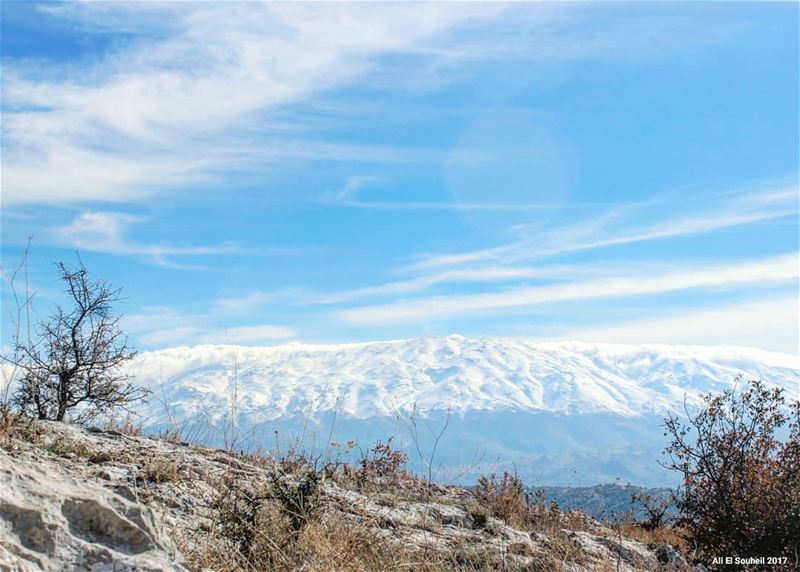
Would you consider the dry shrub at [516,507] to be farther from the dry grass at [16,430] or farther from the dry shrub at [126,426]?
the dry grass at [16,430]

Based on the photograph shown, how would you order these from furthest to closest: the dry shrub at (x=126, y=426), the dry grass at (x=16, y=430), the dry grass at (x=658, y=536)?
the dry grass at (x=658, y=536) < the dry shrub at (x=126, y=426) < the dry grass at (x=16, y=430)

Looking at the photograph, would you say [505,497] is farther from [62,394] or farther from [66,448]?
[62,394]

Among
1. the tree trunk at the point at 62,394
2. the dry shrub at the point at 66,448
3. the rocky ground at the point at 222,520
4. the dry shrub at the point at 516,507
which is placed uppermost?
the tree trunk at the point at 62,394

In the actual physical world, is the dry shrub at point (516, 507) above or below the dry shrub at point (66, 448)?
below

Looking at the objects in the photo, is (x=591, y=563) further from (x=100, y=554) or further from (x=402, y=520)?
(x=100, y=554)

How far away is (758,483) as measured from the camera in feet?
28.0

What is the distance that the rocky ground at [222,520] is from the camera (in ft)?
12.1

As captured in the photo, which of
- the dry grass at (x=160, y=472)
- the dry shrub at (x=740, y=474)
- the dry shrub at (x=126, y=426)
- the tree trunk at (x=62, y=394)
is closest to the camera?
the dry grass at (x=160, y=472)

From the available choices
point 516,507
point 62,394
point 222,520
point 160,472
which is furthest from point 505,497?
point 62,394

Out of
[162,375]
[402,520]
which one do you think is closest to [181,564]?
[402,520]

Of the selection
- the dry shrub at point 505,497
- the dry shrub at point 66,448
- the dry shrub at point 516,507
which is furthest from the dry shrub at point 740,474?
the dry shrub at point 66,448

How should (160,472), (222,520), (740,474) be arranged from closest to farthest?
A: (222,520)
(160,472)
(740,474)

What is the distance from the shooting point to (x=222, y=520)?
5688mm

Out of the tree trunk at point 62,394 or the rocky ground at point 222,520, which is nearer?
the rocky ground at point 222,520
